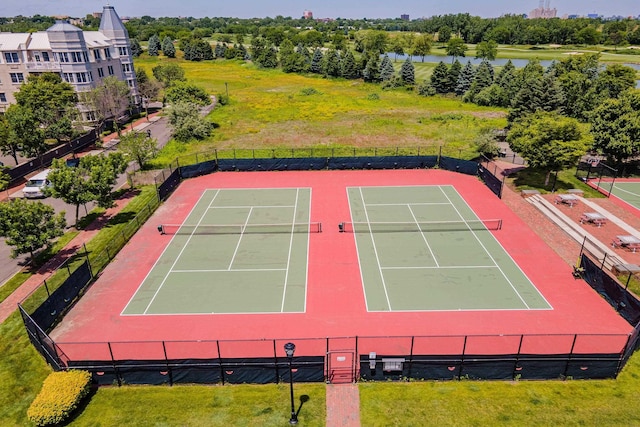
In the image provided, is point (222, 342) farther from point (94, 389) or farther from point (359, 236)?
point (359, 236)

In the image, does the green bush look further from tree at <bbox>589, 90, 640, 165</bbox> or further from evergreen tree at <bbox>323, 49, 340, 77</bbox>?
evergreen tree at <bbox>323, 49, 340, 77</bbox>

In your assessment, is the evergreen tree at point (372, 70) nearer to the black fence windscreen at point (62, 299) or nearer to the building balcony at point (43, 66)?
the building balcony at point (43, 66)

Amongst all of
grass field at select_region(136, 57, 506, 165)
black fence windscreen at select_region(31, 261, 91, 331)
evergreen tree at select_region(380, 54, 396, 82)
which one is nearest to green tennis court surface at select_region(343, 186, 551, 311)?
black fence windscreen at select_region(31, 261, 91, 331)

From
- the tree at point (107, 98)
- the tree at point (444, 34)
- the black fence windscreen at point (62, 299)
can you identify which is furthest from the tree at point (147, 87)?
the tree at point (444, 34)

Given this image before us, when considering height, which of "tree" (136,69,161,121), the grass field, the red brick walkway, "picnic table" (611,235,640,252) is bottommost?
the red brick walkway

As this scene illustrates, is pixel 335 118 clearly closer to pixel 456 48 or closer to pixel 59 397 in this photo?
pixel 59 397
